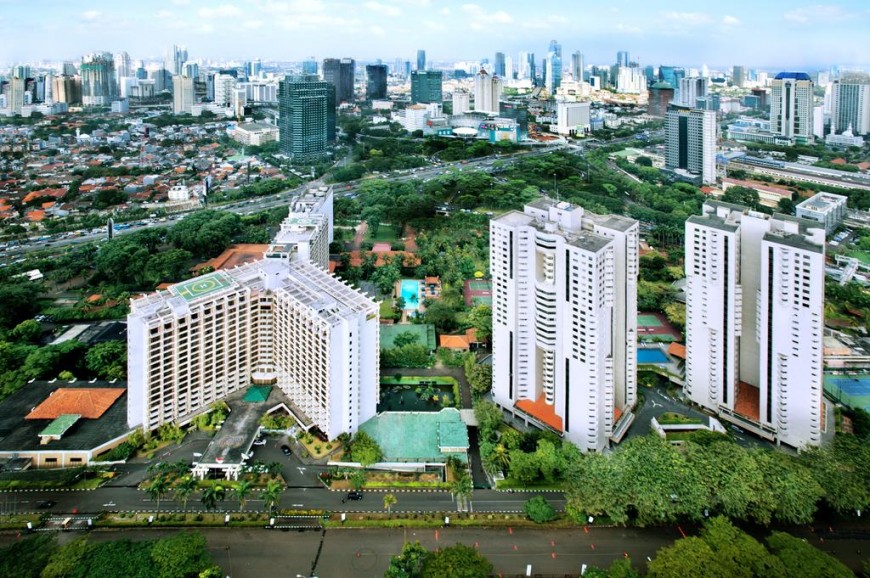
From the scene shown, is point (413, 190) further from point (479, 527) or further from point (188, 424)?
point (479, 527)

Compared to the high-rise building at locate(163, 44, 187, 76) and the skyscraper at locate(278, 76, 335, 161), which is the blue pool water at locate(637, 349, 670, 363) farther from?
the high-rise building at locate(163, 44, 187, 76)

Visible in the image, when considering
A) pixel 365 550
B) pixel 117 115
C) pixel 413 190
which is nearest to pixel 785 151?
pixel 413 190

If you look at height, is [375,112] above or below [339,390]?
above

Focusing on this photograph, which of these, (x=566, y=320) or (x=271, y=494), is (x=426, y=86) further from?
(x=271, y=494)

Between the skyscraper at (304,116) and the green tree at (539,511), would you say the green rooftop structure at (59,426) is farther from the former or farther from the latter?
the skyscraper at (304,116)

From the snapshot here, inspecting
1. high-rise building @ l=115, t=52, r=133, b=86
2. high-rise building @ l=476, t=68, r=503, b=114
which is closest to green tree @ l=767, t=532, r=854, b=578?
high-rise building @ l=476, t=68, r=503, b=114

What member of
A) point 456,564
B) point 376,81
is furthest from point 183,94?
point 456,564
